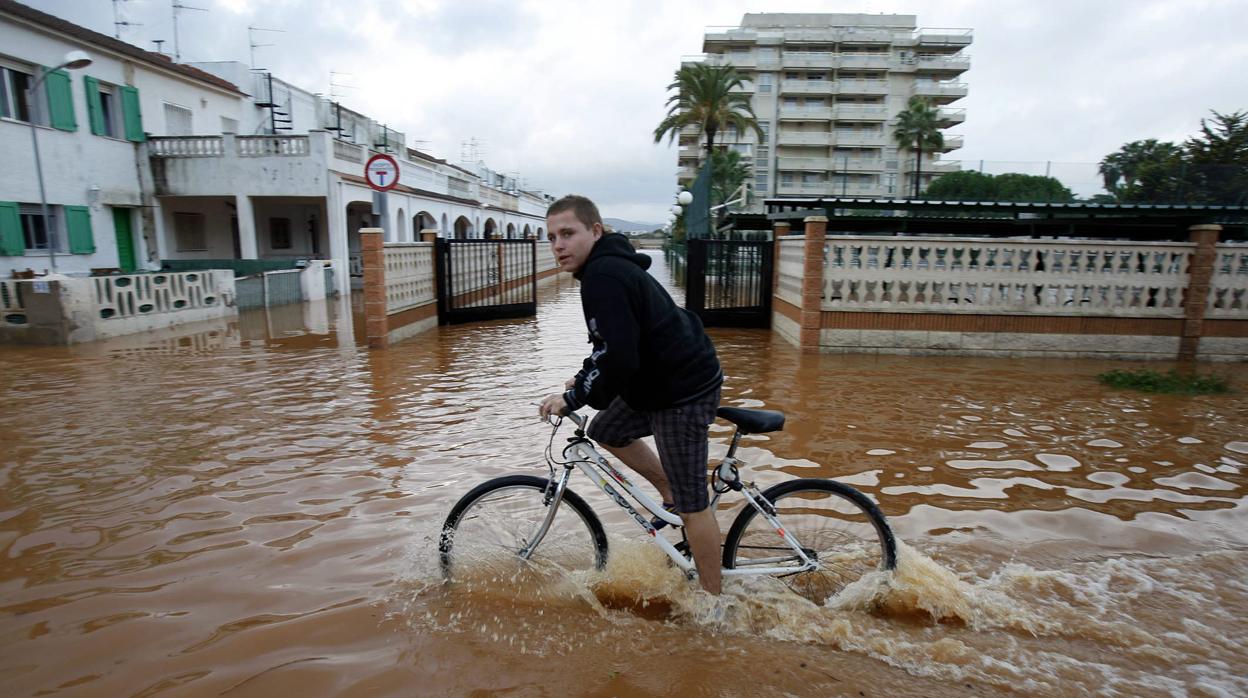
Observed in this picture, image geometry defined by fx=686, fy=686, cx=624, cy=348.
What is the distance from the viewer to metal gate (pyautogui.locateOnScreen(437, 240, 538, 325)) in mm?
14781

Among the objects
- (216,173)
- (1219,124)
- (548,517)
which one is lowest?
(548,517)

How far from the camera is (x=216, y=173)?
20.7 m

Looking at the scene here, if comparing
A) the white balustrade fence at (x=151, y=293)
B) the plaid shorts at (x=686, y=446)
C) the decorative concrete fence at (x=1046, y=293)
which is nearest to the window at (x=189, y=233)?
the white balustrade fence at (x=151, y=293)

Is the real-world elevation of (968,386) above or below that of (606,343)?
below

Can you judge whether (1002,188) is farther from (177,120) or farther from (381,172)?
(177,120)

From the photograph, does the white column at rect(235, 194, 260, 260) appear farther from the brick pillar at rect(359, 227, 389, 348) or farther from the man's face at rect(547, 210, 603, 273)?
the man's face at rect(547, 210, 603, 273)

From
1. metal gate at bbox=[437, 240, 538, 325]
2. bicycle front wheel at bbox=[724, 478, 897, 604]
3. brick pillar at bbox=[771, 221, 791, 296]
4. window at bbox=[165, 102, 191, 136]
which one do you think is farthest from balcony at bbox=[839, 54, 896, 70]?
bicycle front wheel at bbox=[724, 478, 897, 604]

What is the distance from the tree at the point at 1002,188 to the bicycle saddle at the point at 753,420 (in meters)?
14.9

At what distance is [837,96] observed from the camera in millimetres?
71062

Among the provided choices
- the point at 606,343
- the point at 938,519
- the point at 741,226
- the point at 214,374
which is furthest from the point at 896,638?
the point at 741,226

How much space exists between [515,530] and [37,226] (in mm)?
20036

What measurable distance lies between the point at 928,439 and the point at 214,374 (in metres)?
8.88

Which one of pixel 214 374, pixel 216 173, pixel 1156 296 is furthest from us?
pixel 216 173

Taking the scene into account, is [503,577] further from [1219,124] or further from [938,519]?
[1219,124]
